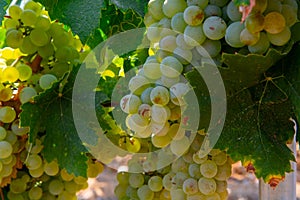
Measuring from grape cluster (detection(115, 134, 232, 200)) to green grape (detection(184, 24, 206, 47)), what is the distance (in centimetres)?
14

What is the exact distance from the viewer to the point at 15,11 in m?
0.80

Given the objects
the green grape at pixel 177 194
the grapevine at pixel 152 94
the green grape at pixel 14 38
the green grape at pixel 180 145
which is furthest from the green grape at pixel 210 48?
the green grape at pixel 14 38

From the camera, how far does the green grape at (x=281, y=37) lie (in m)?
0.55

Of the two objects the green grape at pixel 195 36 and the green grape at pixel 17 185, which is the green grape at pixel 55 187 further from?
the green grape at pixel 195 36

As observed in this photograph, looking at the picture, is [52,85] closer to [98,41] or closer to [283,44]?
[98,41]

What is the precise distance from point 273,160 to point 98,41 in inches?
14.1

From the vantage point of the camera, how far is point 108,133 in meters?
0.81

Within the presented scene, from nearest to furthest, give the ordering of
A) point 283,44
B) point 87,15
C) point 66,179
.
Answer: point 283,44, point 87,15, point 66,179

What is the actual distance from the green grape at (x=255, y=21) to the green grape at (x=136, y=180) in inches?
13.9

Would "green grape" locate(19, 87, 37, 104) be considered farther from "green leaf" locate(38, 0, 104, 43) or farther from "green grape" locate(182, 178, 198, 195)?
"green grape" locate(182, 178, 198, 195)

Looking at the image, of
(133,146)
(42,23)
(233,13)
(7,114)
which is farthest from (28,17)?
(233,13)

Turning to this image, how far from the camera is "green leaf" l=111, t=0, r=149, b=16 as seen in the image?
0.77 m

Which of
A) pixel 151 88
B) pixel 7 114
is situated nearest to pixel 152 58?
pixel 151 88

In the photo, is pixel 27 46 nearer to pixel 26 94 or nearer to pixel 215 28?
pixel 26 94
